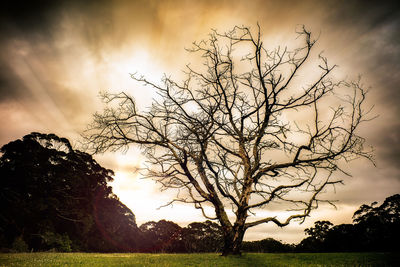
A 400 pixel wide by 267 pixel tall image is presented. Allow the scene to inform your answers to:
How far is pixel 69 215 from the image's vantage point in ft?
86.2

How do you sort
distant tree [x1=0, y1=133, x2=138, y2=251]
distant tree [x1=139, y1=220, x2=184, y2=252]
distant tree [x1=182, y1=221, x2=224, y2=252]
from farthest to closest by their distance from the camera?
distant tree [x1=139, y1=220, x2=184, y2=252], distant tree [x1=182, y1=221, x2=224, y2=252], distant tree [x1=0, y1=133, x2=138, y2=251]

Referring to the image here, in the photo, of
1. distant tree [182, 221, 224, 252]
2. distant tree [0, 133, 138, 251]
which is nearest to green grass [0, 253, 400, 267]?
distant tree [0, 133, 138, 251]

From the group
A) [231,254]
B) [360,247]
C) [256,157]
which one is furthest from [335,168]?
[360,247]

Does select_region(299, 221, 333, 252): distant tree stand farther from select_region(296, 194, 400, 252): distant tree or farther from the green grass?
the green grass

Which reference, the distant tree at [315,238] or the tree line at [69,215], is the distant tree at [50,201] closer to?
the tree line at [69,215]

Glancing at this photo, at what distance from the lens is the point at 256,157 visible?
13.0 m

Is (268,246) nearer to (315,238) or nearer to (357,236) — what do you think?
(315,238)

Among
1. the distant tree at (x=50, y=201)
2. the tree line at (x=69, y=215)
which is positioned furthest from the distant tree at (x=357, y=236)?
the distant tree at (x=50, y=201)

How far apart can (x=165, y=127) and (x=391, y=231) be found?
29.9 meters

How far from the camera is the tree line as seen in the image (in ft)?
73.5

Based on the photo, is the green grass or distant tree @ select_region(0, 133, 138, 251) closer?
the green grass

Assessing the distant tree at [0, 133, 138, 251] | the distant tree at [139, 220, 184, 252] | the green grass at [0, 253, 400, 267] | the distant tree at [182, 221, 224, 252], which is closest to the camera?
the green grass at [0, 253, 400, 267]

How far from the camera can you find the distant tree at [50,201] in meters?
22.1

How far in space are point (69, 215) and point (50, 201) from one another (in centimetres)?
347
